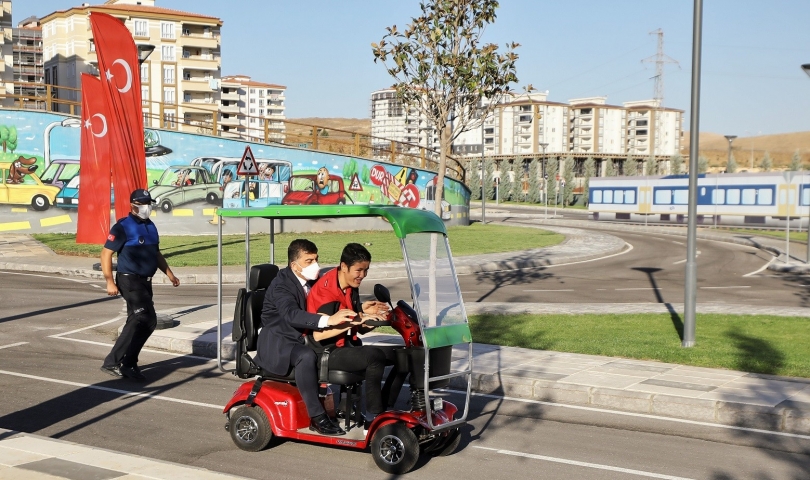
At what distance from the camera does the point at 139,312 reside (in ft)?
33.0

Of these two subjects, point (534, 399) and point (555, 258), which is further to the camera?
point (555, 258)

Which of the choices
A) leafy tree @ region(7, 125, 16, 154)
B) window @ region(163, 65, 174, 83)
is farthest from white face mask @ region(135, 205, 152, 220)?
window @ region(163, 65, 174, 83)

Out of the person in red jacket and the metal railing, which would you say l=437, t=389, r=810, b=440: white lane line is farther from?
the metal railing

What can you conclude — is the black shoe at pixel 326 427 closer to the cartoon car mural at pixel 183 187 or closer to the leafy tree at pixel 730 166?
the cartoon car mural at pixel 183 187

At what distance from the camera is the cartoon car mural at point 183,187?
3584 centimetres

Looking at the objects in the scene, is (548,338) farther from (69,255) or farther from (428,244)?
(69,255)

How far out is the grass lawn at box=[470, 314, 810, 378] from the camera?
10984 millimetres

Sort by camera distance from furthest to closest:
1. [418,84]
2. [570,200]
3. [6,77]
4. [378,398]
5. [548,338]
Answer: [570,200] < [6,77] < [418,84] < [548,338] < [378,398]

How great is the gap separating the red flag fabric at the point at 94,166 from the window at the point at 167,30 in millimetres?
78657

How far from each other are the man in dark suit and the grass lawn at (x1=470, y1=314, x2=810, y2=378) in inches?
210

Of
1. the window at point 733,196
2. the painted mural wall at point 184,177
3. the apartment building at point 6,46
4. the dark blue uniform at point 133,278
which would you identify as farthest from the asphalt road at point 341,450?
the apartment building at point 6,46

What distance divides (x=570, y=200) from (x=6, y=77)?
187ft

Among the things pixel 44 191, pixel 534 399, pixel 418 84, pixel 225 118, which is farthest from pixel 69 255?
pixel 225 118

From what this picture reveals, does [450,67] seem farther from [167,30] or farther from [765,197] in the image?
[167,30]
